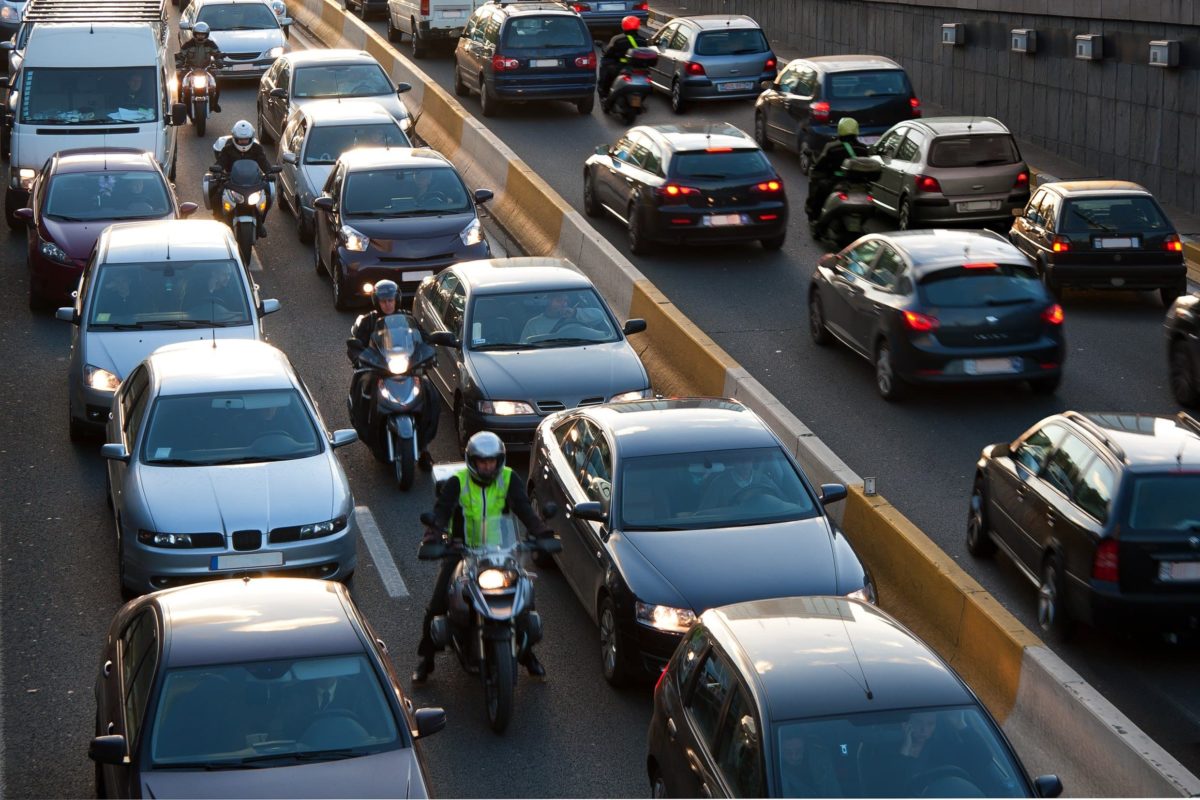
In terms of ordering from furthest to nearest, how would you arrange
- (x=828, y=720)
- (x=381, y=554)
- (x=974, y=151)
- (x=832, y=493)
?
(x=974, y=151)
(x=381, y=554)
(x=832, y=493)
(x=828, y=720)

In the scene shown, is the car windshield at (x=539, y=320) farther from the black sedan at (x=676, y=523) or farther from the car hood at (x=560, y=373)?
the black sedan at (x=676, y=523)

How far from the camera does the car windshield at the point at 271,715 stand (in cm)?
830

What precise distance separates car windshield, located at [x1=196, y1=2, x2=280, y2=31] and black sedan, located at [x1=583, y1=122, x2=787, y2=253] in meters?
15.0

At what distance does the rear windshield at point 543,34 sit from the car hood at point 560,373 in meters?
15.8

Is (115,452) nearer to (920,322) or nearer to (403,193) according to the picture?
(920,322)

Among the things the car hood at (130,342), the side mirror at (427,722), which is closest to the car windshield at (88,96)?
the car hood at (130,342)

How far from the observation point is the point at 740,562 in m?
11.3

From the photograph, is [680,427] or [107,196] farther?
[107,196]

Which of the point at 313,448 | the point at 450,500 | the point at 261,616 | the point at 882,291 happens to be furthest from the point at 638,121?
the point at 261,616

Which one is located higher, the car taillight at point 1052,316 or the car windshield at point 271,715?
the car windshield at point 271,715

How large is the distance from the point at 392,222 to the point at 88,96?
6.70 meters

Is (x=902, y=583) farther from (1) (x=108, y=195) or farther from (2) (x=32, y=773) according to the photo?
(1) (x=108, y=195)

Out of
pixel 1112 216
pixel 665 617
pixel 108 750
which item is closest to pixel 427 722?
pixel 108 750

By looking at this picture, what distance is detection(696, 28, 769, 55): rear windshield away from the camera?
105 feet
